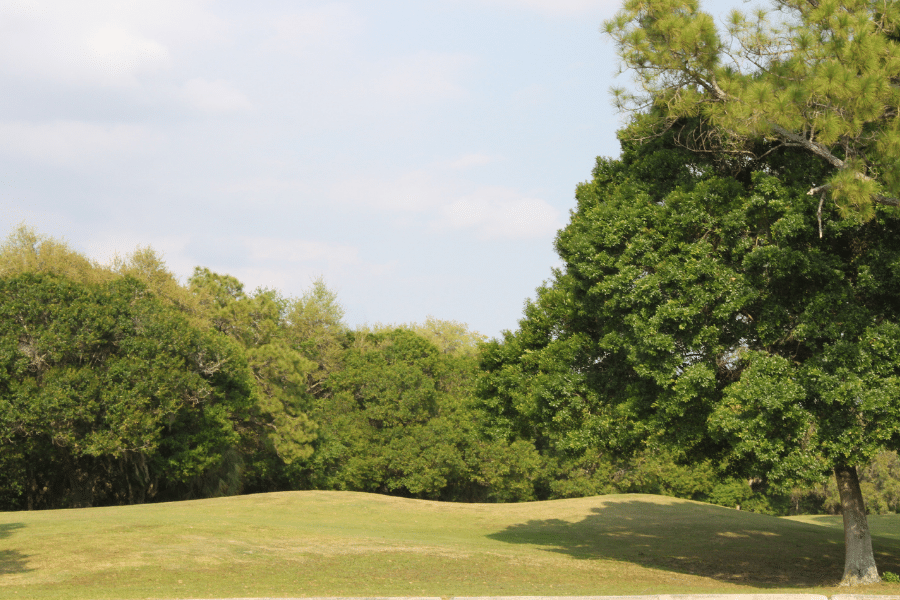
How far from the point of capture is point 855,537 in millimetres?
15234

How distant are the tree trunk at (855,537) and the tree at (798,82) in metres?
6.87

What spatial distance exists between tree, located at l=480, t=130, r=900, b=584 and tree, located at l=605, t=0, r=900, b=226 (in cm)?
111

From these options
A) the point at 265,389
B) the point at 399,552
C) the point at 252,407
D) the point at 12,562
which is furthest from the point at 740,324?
the point at 265,389

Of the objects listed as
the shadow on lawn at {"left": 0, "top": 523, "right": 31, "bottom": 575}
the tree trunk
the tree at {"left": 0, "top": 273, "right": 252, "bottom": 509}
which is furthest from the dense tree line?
the shadow on lawn at {"left": 0, "top": 523, "right": 31, "bottom": 575}

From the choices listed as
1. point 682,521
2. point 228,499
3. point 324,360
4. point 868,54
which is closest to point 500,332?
point 868,54

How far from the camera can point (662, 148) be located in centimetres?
1652

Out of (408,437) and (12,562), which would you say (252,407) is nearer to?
(408,437)

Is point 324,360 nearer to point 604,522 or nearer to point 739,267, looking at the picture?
point 604,522

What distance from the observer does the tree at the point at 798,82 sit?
11.2 meters

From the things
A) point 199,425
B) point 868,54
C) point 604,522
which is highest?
point 868,54

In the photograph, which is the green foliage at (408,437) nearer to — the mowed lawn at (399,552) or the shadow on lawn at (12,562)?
the mowed lawn at (399,552)

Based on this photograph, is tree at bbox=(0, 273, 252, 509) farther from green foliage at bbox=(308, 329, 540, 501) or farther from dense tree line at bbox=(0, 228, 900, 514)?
green foliage at bbox=(308, 329, 540, 501)

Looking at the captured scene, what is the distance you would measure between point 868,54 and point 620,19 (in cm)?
461

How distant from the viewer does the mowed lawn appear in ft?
42.4
